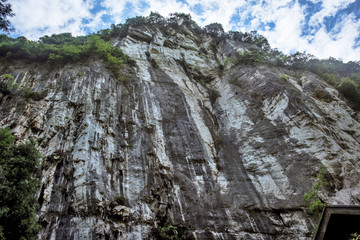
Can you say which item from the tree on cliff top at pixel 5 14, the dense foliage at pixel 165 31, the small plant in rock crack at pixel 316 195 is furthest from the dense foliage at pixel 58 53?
the small plant in rock crack at pixel 316 195

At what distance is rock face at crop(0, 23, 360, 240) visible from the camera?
876cm

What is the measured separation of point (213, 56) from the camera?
2520 centimetres

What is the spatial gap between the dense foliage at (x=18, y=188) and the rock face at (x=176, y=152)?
67 centimetres

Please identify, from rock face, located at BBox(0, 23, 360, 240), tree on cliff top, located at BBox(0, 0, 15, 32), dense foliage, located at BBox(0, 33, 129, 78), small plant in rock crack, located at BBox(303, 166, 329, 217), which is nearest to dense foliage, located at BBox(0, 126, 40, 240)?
rock face, located at BBox(0, 23, 360, 240)

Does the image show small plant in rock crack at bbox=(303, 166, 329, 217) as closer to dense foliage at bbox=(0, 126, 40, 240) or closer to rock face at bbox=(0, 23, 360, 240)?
rock face at bbox=(0, 23, 360, 240)

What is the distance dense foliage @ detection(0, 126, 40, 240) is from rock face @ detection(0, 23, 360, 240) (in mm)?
672

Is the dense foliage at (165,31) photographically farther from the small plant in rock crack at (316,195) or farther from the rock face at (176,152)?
the small plant in rock crack at (316,195)

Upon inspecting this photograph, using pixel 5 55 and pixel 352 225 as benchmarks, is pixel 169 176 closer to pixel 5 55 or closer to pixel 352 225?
pixel 352 225

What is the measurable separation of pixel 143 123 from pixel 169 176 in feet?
12.3

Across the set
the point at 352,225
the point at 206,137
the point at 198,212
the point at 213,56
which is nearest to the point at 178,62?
the point at 213,56

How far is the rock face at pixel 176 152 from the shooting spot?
876cm

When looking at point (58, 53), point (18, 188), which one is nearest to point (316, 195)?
point (18, 188)

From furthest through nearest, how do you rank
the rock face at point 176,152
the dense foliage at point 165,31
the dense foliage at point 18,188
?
the dense foliage at point 165,31 < the rock face at point 176,152 < the dense foliage at point 18,188

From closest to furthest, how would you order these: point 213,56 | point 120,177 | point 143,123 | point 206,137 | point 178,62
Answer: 1. point 120,177
2. point 143,123
3. point 206,137
4. point 178,62
5. point 213,56
